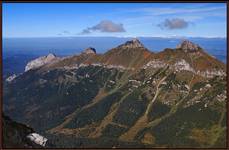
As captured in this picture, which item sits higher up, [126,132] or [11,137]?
[11,137]

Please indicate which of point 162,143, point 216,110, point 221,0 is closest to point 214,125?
point 216,110

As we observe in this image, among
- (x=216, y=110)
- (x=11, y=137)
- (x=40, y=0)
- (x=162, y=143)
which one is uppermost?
(x=40, y=0)

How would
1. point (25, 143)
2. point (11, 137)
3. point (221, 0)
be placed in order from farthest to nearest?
point (11, 137) → point (25, 143) → point (221, 0)

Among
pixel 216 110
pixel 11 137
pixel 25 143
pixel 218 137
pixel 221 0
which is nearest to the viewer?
pixel 221 0

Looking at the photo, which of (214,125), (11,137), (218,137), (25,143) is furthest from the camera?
(214,125)

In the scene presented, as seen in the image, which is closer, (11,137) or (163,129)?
(11,137)

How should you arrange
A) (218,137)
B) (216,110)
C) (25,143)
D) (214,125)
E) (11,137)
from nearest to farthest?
1. (25,143)
2. (11,137)
3. (218,137)
4. (214,125)
5. (216,110)

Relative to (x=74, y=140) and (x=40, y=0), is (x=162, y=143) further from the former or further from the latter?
(x=40, y=0)

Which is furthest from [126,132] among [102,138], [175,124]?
[175,124]

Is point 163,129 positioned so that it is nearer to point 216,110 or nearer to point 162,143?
point 162,143
